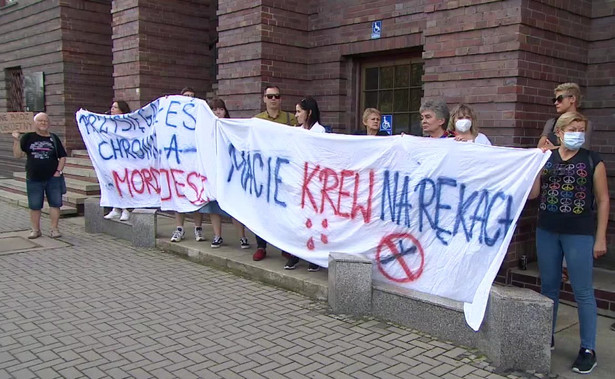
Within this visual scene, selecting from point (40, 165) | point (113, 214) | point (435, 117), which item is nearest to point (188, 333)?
point (435, 117)

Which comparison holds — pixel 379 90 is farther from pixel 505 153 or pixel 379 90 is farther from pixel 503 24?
pixel 505 153

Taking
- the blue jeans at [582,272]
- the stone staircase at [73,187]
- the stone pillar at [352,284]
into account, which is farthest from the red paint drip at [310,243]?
the stone staircase at [73,187]

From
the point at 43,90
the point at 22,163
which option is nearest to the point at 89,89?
the point at 43,90

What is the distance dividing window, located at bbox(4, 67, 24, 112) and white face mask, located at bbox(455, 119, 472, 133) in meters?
14.1

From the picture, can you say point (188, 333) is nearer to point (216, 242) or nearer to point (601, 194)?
point (216, 242)

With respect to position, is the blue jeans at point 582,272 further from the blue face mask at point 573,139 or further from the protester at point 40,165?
the protester at point 40,165

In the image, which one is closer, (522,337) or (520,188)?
(522,337)

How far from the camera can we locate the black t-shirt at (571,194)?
12.3 feet

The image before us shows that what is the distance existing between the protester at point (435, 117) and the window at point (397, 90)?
2.59 m

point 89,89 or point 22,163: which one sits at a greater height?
point 89,89

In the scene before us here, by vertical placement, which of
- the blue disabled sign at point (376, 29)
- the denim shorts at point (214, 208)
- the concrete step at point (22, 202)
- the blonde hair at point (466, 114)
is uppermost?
the blue disabled sign at point (376, 29)

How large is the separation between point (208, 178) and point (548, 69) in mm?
4107

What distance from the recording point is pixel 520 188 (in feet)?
13.4

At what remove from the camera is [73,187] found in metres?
11.0
